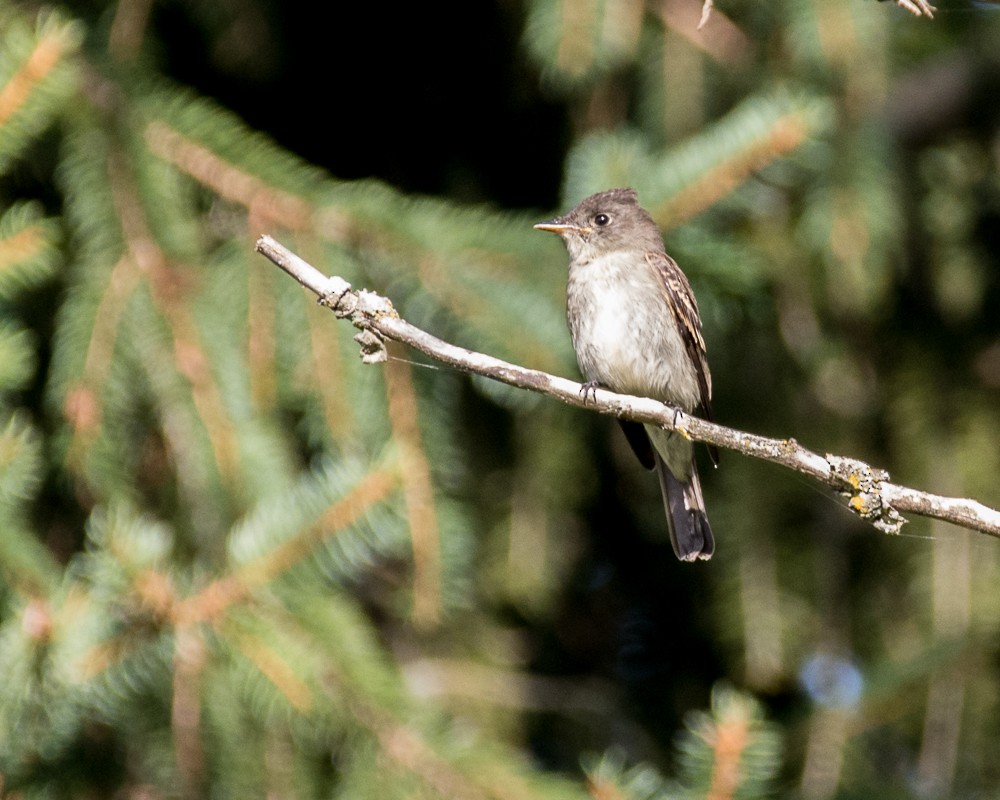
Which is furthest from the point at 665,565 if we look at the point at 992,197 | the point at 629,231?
the point at 992,197

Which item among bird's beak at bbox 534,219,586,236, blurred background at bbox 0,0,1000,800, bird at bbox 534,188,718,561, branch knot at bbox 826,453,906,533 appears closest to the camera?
branch knot at bbox 826,453,906,533

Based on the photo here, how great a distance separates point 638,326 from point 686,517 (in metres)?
0.62

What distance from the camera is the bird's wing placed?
366 cm

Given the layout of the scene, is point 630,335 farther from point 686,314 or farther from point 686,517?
point 686,517

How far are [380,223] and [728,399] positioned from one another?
4.31 ft

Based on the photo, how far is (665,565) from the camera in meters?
4.19

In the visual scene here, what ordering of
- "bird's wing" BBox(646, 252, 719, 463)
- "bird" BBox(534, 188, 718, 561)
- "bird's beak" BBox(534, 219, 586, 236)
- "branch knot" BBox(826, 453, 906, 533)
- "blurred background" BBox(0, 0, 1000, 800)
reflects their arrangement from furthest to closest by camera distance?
"bird" BBox(534, 188, 718, 561)
"bird's wing" BBox(646, 252, 719, 463)
"bird's beak" BBox(534, 219, 586, 236)
"blurred background" BBox(0, 0, 1000, 800)
"branch knot" BBox(826, 453, 906, 533)

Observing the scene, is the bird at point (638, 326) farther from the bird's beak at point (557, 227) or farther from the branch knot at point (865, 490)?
the branch knot at point (865, 490)

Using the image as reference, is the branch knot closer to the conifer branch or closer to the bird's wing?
the conifer branch

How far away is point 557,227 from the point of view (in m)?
3.42

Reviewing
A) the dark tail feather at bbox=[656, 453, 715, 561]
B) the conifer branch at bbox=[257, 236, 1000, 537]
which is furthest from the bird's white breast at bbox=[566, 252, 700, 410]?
the conifer branch at bbox=[257, 236, 1000, 537]

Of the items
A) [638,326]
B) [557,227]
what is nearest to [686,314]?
[638,326]

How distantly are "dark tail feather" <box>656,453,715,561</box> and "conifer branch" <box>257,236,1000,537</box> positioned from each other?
4.08 ft

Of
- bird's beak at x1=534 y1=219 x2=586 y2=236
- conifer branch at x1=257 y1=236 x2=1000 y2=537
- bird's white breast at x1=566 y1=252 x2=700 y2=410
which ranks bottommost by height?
bird's white breast at x1=566 y1=252 x2=700 y2=410
